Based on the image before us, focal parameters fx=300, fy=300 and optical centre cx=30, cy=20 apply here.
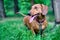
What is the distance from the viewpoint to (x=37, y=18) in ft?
18.5

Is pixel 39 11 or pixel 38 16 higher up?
pixel 39 11

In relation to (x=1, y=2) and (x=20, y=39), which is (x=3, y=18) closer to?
(x=1, y=2)

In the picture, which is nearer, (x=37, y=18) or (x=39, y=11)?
(x=39, y=11)

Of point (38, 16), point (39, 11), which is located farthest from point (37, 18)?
point (39, 11)

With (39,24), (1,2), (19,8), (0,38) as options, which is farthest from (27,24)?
(19,8)

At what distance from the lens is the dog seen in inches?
216

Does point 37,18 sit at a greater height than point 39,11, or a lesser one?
lesser

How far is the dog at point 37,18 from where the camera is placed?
5477 millimetres

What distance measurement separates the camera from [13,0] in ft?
27.8

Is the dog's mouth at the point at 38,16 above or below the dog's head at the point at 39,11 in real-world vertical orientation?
below

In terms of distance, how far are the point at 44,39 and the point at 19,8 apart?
3436 millimetres

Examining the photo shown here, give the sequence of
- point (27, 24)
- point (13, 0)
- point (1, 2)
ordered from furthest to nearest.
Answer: point (13, 0) → point (1, 2) → point (27, 24)

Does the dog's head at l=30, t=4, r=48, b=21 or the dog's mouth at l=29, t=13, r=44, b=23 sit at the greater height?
the dog's head at l=30, t=4, r=48, b=21

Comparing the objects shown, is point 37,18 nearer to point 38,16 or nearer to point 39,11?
point 38,16
